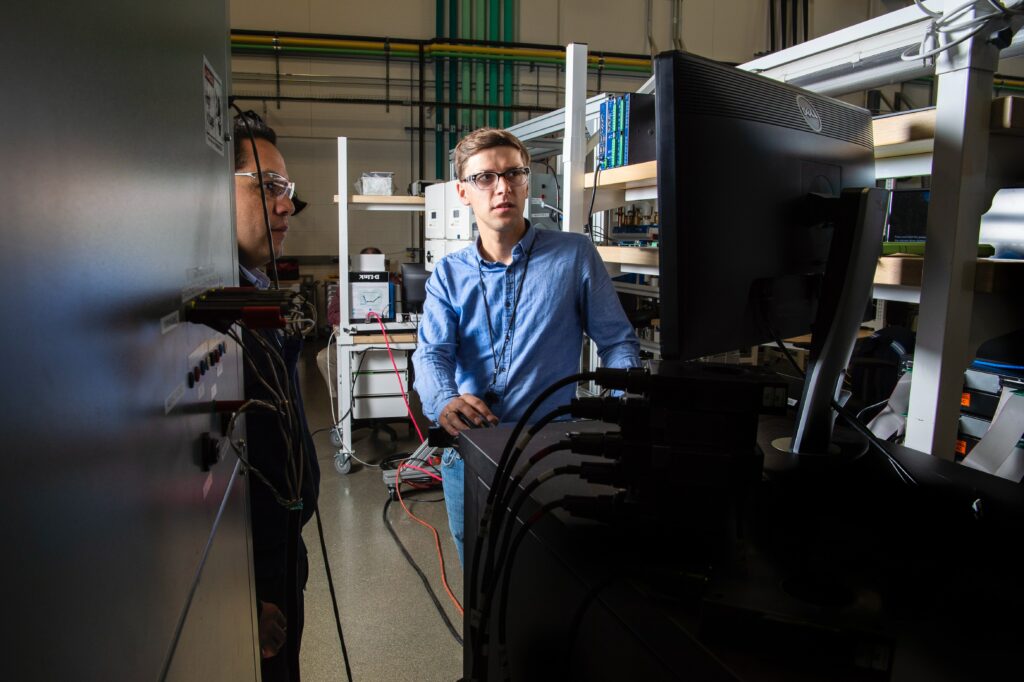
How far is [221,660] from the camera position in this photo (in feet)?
2.49

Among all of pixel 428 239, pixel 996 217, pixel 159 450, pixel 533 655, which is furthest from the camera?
pixel 428 239

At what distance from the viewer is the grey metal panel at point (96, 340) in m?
0.32

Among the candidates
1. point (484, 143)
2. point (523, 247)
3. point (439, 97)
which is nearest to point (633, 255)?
point (523, 247)

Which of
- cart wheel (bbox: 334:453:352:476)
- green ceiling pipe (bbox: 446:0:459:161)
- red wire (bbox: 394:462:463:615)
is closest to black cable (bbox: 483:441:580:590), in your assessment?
red wire (bbox: 394:462:463:615)

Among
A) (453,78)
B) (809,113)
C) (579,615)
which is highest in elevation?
(453,78)

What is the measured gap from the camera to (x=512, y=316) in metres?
1.66

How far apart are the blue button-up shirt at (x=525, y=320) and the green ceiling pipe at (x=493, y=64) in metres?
5.55

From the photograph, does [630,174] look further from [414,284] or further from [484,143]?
[414,284]

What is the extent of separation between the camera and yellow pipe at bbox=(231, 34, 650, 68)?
21.1 feet

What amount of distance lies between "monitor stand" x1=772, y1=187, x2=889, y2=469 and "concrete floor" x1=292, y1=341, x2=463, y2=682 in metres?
1.43

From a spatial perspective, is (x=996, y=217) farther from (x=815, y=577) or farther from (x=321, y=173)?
(x=321, y=173)

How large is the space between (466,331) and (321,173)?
232 inches

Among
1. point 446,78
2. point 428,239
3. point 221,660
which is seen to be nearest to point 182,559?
point 221,660

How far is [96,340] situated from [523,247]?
1.33 meters
